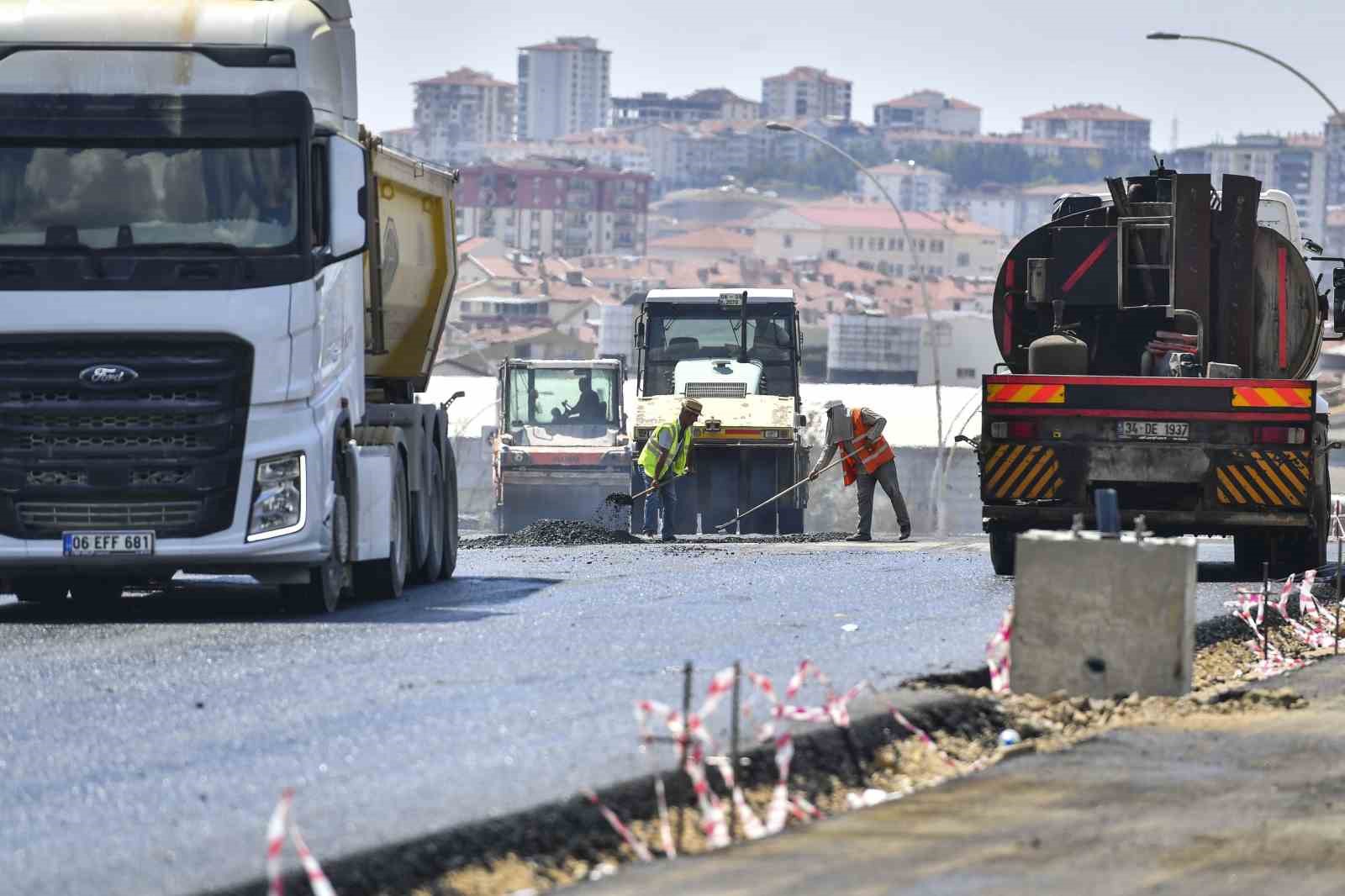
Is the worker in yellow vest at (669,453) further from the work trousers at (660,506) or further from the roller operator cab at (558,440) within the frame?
the roller operator cab at (558,440)

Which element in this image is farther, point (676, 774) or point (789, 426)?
point (789, 426)

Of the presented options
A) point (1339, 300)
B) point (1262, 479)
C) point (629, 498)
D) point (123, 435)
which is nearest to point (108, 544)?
point (123, 435)

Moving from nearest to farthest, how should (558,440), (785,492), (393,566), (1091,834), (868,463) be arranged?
1. (1091,834)
2. (393,566)
3. (868,463)
4. (785,492)
5. (558,440)

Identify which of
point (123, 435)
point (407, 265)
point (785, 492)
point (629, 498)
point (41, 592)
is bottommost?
point (629, 498)

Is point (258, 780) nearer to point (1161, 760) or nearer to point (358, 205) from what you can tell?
point (1161, 760)

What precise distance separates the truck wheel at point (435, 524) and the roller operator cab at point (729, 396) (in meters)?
12.1

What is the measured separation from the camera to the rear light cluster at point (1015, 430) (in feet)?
55.3

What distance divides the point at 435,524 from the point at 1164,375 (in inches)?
213

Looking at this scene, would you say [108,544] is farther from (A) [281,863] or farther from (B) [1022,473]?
(A) [281,863]

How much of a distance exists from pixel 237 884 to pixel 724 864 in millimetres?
1447

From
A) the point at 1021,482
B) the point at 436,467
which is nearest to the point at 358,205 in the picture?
the point at 436,467

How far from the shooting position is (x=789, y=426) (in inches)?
1192

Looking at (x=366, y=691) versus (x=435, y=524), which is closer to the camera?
(x=366, y=691)

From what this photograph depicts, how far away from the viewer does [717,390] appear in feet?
102
